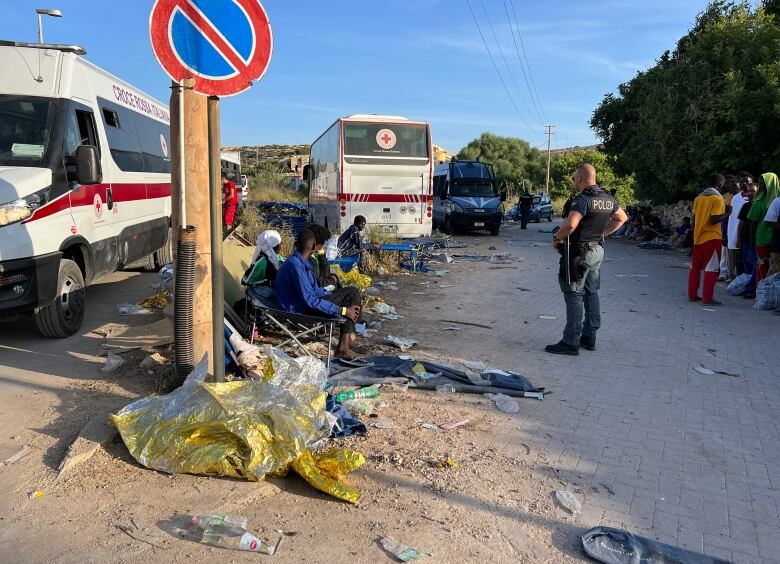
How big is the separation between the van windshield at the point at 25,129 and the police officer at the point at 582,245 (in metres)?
5.11

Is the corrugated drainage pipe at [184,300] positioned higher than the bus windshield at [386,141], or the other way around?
the bus windshield at [386,141]

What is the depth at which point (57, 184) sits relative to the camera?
19.0 ft

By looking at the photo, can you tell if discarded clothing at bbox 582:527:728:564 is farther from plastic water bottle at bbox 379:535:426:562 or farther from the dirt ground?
plastic water bottle at bbox 379:535:426:562

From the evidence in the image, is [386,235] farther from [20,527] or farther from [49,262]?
[20,527]

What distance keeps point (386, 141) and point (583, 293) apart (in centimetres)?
975

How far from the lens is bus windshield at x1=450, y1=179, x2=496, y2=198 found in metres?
23.1

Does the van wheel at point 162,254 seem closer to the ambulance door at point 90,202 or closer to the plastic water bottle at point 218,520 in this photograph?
the ambulance door at point 90,202

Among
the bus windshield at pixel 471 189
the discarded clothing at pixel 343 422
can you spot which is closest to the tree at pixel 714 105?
the bus windshield at pixel 471 189

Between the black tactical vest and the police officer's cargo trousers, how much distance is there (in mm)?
123

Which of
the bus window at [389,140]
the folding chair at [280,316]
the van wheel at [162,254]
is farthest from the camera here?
the bus window at [389,140]

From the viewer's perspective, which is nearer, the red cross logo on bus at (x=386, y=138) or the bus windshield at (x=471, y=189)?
the red cross logo on bus at (x=386, y=138)

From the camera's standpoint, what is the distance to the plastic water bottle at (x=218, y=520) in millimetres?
2945

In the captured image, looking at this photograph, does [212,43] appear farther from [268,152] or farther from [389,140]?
[268,152]

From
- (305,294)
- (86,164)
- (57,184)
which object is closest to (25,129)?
(57,184)
